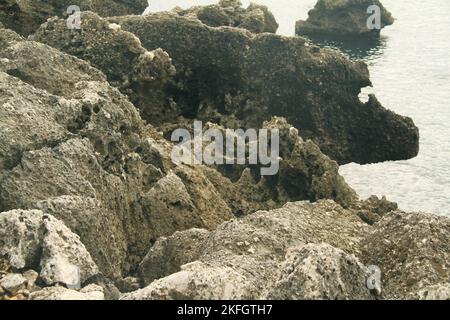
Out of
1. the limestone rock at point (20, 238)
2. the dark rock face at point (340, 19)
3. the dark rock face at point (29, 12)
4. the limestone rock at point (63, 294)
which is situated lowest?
the limestone rock at point (63, 294)

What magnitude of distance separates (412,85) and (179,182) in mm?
54743

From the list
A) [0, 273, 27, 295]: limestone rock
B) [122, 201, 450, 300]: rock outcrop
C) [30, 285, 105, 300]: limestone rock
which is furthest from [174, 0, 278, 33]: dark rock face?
[30, 285, 105, 300]: limestone rock

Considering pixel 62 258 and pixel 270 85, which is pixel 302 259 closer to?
pixel 62 258

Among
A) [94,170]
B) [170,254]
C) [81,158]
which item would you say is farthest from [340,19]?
[170,254]

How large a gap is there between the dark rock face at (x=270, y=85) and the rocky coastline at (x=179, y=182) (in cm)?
8

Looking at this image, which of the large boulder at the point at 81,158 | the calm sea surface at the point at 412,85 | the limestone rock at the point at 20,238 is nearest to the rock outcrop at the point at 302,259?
the large boulder at the point at 81,158

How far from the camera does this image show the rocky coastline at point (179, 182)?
11440 mm

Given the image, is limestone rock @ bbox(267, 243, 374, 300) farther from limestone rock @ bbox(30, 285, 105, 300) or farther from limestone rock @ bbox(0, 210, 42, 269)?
limestone rock @ bbox(0, 210, 42, 269)

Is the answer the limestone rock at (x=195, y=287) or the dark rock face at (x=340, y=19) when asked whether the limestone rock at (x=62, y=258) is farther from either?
the dark rock face at (x=340, y=19)

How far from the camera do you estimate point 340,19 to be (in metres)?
96.3

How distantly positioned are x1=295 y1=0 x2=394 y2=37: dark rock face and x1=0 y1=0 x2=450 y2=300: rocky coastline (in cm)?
6115
